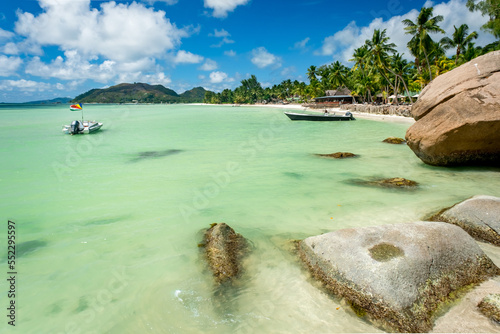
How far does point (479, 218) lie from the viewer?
189 inches

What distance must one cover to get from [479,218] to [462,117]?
14.3ft

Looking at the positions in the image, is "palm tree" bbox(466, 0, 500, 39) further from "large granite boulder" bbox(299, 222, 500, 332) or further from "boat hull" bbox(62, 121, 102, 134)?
"boat hull" bbox(62, 121, 102, 134)

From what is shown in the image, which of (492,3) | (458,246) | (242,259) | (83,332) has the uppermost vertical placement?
(492,3)

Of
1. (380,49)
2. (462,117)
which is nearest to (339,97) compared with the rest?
(380,49)

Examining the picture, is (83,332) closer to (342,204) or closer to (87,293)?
(87,293)

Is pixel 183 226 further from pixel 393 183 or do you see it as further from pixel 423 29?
pixel 423 29

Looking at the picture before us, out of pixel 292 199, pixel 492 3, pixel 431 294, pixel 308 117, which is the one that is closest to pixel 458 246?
pixel 431 294

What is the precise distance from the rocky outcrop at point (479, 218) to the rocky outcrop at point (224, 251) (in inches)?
148

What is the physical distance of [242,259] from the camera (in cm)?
449

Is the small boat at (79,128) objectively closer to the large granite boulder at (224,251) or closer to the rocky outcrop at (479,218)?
the large granite boulder at (224,251)

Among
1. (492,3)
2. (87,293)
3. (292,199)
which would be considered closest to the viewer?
(87,293)

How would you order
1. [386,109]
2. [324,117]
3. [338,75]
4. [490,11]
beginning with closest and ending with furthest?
[490,11] → [324,117] → [386,109] → [338,75]

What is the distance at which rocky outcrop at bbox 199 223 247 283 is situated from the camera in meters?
4.11

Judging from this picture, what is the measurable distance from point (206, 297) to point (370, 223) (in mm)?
3706
